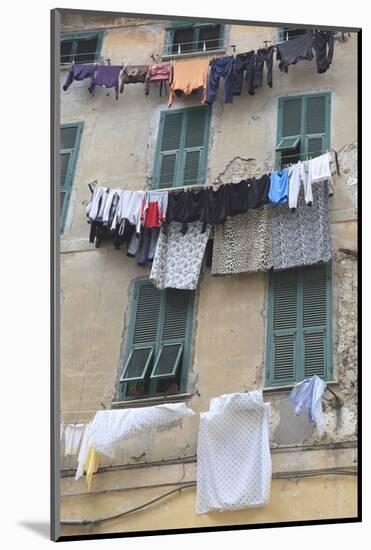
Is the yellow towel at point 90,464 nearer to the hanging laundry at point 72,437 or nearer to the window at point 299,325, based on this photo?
the hanging laundry at point 72,437

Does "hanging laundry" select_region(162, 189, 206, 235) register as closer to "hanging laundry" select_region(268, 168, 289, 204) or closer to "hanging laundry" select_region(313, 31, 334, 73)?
"hanging laundry" select_region(268, 168, 289, 204)

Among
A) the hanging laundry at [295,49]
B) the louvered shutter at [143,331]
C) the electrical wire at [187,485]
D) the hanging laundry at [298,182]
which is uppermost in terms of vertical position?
the hanging laundry at [295,49]

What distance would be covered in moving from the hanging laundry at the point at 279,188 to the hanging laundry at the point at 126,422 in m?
1.82

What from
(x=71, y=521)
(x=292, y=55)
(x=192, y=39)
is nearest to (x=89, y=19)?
(x=192, y=39)

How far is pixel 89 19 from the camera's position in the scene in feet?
41.4

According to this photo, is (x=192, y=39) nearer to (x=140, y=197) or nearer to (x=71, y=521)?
(x=140, y=197)

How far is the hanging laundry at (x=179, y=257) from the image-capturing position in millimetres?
13055

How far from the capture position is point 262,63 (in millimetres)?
13383

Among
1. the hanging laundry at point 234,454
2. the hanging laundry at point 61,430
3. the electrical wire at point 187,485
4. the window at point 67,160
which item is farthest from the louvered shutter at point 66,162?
the electrical wire at point 187,485

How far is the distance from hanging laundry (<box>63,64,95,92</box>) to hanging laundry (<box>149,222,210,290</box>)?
1.38m

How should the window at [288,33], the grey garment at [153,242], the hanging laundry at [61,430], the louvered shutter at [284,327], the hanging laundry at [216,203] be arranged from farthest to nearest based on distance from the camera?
the window at [288,33], the hanging laundry at [216,203], the grey garment at [153,242], the louvered shutter at [284,327], the hanging laundry at [61,430]

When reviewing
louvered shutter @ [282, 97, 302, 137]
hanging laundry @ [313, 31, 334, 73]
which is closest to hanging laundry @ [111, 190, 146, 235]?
louvered shutter @ [282, 97, 302, 137]

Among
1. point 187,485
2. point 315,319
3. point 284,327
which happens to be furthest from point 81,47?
point 187,485

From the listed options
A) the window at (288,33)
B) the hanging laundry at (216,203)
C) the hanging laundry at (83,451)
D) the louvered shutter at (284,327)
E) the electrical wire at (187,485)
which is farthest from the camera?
the window at (288,33)
